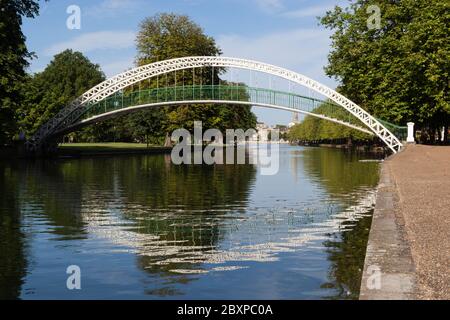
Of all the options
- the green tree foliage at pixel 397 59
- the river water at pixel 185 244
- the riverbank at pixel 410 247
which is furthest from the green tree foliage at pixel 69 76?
the riverbank at pixel 410 247

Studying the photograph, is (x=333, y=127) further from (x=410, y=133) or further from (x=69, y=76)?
(x=410, y=133)

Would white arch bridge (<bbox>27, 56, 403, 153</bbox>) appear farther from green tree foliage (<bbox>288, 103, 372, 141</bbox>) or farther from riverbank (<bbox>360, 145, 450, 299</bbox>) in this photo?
riverbank (<bbox>360, 145, 450, 299</bbox>)

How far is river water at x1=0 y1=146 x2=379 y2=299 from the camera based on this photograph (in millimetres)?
8359

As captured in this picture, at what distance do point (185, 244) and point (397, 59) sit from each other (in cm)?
4317

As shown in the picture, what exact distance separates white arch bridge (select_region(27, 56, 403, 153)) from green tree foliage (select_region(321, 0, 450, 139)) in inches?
82.6

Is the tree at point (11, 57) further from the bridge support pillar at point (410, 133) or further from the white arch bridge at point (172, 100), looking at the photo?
the bridge support pillar at point (410, 133)

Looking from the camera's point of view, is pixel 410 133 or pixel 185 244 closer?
pixel 185 244

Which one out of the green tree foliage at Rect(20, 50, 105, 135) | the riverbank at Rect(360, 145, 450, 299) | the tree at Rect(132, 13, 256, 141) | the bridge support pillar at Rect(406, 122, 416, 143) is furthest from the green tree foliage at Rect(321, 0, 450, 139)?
the green tree foliage at Rect(20, 50, 105, 135)

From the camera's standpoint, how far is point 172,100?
68.2 meters

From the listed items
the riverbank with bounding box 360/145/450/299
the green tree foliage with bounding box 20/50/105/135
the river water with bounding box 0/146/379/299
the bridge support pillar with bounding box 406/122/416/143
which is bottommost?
the river water with bounding box 0/146/379/299

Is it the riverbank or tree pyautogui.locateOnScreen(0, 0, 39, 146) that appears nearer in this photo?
the riverbank

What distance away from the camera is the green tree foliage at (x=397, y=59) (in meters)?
46.6

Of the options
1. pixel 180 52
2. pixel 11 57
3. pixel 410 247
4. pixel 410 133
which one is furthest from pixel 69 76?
pixel 410 247
